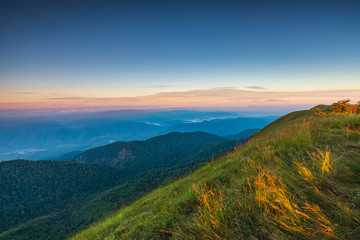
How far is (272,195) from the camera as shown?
2.54m

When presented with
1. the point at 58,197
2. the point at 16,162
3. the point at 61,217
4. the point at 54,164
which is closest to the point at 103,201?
the point at 61,217

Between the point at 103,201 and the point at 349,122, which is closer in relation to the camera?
the point at 349,122

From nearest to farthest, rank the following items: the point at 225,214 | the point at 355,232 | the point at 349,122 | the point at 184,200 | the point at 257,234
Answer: the point at 355,232
the point at 257,234
the point at 225,214
the point at 184,200
the point at 349,122

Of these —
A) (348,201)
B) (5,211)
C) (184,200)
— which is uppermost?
(348,201)

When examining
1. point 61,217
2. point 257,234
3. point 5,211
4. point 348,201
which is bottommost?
point 5,211

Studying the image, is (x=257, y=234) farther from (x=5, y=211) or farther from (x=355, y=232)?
(x=5, y=211)

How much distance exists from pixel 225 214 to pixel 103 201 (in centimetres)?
11212

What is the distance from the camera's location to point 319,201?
242 centimetres

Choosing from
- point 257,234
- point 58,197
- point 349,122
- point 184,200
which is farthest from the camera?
point 58,197

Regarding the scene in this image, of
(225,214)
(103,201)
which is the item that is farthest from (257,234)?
(103,201)

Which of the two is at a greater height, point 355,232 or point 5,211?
point 355,232

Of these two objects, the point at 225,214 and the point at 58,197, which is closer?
the point at 225,214

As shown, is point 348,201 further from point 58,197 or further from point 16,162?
point 16,162

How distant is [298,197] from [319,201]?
0.28 metres
